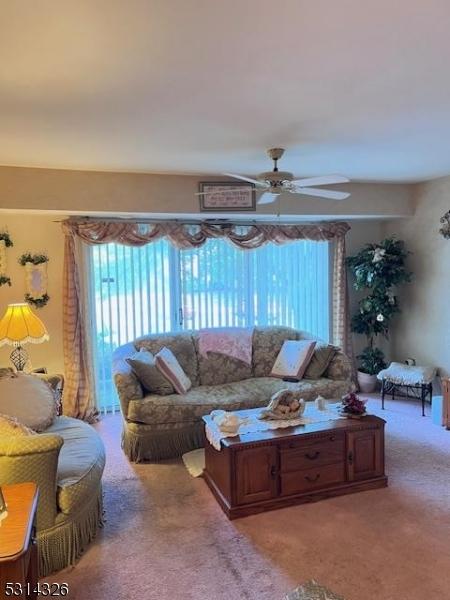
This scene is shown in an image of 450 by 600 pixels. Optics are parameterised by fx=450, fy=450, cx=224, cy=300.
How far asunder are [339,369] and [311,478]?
5.22 ft

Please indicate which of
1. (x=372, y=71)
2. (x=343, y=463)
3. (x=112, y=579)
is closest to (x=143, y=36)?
(x=372, y=71)

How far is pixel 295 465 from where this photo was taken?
9.97 ft

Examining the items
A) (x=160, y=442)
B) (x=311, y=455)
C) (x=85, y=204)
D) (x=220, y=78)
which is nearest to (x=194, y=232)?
(x=85, y=204)

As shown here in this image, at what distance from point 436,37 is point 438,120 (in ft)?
3.83

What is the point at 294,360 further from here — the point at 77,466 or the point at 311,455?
the point at 77,466

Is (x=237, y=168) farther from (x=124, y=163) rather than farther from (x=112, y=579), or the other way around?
(x=112, y=579)

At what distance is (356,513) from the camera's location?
2.90 metres

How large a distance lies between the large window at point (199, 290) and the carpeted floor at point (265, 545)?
1.92 metres

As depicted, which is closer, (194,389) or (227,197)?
(194,389)

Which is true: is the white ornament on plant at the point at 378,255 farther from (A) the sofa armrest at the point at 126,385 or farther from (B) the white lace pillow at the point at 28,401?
(B) the white lace pillow at the point at 28,401

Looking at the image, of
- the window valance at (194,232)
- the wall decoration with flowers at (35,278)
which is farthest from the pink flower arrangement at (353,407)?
the wall decoration with flowers at (35,278)

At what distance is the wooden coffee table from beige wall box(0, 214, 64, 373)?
87.6 inches

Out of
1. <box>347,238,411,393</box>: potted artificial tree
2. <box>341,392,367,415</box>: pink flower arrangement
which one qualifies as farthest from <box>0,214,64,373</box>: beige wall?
<box>347,238,411,393</box>: potted artificial tree

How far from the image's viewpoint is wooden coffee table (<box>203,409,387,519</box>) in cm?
292
